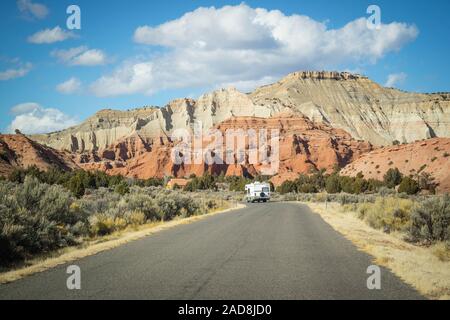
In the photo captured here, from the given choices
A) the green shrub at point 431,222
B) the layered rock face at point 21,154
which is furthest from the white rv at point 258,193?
the layered rock face at point 21,154

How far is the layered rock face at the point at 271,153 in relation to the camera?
440 ft

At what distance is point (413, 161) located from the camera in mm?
80312

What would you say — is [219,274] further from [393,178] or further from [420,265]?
[393,178]

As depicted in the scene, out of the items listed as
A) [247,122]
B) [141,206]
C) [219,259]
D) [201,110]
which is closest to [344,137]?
[247,122]

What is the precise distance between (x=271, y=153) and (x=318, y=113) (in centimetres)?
3795

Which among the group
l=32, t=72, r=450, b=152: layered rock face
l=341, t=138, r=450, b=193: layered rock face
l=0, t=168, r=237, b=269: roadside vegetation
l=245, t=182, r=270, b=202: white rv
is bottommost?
l=245, t=182, r=270, b=202: white rv

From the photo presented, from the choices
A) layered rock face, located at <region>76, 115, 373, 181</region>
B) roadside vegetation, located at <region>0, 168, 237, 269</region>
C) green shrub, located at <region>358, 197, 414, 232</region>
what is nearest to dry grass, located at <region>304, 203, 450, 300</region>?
green shrub, located at <region>358, 197, 414, 232</region>

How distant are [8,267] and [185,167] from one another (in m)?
135

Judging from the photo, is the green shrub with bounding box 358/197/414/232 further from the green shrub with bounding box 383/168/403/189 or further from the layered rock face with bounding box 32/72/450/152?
the layered rock face with bounding box 32/72/450/152

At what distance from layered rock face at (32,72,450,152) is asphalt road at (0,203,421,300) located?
15261 cm

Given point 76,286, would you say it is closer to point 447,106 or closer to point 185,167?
point 185,167

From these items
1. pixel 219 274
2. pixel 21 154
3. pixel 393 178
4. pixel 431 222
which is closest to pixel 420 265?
pixel 219 274

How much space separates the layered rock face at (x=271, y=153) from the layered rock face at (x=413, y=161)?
29.7 m

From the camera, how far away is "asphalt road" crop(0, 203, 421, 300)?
24.5ft
